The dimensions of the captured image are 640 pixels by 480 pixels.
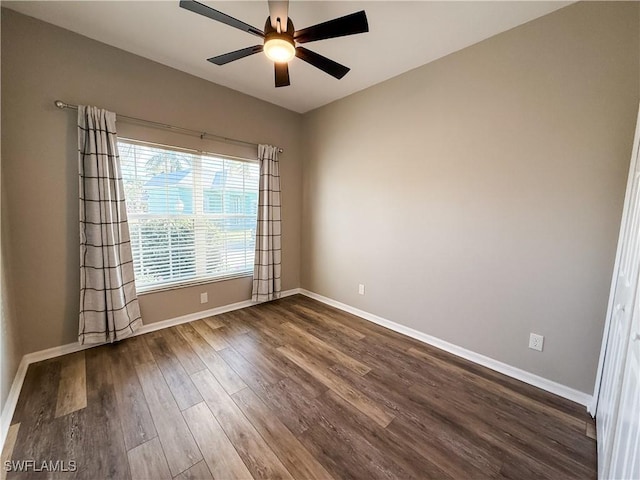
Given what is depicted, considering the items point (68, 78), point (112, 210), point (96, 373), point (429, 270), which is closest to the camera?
point (96, 373)

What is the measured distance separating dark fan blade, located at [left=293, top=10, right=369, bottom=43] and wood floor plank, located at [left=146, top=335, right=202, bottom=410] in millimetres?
2484

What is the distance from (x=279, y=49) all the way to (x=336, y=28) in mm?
378

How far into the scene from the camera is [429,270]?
2.43 metres

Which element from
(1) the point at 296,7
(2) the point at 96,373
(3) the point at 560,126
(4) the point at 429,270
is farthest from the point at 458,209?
(2) the point at 96,373

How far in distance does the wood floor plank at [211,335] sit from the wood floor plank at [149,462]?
0.97 meters

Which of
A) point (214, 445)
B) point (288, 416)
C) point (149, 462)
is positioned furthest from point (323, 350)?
point (149, 462)

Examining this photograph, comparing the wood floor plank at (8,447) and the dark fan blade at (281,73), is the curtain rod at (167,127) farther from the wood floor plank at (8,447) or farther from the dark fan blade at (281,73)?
the wood floor plank at (8,447)

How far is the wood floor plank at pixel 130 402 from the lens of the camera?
140 centimetres

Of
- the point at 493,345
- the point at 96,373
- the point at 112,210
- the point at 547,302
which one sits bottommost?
the point at 96,373

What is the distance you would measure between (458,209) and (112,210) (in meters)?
3.06

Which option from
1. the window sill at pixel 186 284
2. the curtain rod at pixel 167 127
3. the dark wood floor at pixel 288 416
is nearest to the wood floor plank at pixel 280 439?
the dark wood floor at pixel 288 416

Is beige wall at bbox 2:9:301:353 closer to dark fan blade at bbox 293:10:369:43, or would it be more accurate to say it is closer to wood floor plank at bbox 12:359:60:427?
wood floor plank at bbox 12:359:60:427

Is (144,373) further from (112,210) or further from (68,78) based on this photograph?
(68,78)

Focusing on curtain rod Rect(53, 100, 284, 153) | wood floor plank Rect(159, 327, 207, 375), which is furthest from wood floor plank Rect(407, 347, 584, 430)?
curtain rod Rect(53, 100, 284, 153)
